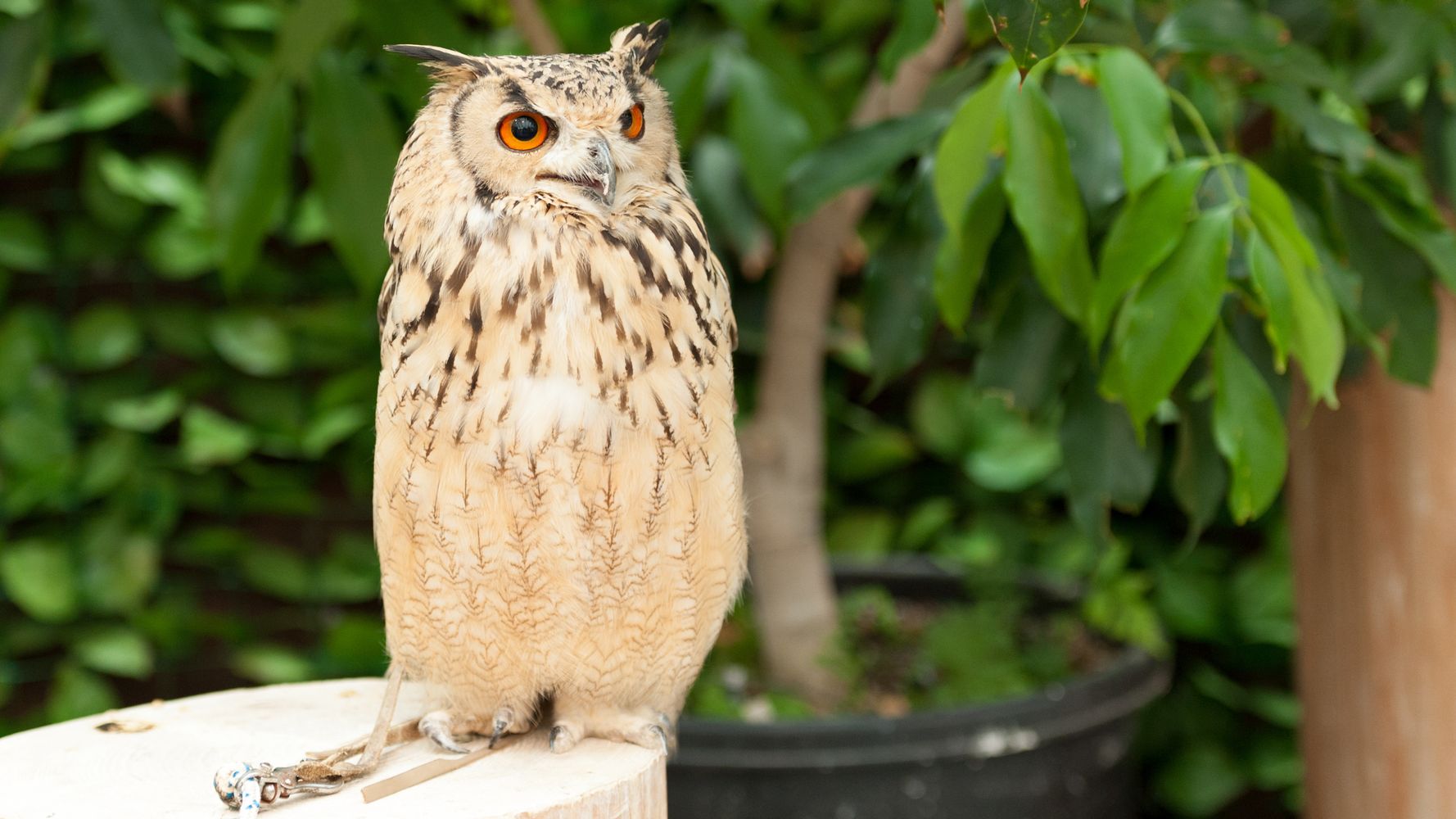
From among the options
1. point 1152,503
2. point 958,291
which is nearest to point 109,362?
point 958,291

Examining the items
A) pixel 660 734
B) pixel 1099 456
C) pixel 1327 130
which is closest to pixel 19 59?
pixel 660 734

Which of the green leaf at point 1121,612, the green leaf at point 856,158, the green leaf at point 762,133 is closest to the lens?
the green leaf at point 856,158

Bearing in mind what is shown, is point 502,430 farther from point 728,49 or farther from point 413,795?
point 728,49

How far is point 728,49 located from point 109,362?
1407 mm

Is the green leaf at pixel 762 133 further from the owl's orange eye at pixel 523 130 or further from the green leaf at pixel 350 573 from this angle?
the green leaf at pixel 350 573

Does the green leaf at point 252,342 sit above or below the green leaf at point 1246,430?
below

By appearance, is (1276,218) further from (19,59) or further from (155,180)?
(155,180)

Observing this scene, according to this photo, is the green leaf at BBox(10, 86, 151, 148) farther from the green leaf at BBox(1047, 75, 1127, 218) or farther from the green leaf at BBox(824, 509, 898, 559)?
the green leaf at BBox(1047, 75, 1127, 218)

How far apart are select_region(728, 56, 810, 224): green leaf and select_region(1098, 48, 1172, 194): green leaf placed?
54 centimetres

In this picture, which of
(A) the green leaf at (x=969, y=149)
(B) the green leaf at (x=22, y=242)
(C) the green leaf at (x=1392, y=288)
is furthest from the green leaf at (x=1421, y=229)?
(B) the green leaf at (x=22, y=242)

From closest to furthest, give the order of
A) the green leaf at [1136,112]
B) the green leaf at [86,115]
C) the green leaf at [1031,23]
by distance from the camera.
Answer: the green leaf at [1031,23] → the green leaf at [1136,112] → the green leaf at [86,115]

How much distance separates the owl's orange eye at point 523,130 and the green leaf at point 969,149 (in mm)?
343

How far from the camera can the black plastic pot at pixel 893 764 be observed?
1612 millimetres

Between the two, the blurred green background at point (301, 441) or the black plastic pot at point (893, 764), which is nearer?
the black plastic pot at point (893, 764)
